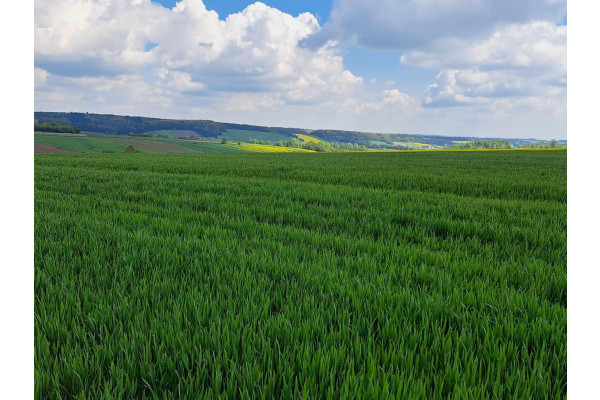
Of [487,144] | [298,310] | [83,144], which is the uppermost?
[487,144]

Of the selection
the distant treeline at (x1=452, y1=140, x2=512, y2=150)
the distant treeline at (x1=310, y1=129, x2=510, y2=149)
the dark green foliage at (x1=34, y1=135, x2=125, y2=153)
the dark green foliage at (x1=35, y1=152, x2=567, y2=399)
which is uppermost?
the distant treeline at (x1=310, y1=129, x2=510, y2=149)

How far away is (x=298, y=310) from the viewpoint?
2.75m

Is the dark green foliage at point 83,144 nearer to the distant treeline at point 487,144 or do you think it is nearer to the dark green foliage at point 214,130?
the dark green foliage at point 214,130

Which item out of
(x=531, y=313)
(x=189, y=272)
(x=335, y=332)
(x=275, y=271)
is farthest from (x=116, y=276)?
(x=531, y=313)

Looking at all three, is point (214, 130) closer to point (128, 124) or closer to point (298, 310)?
point (128, 124)

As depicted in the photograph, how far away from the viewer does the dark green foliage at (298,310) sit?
6.59ft

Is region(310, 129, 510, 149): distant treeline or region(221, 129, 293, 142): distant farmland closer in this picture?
region(310, 129, 510, 149): distant treeline

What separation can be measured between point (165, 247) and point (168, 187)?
6356mm

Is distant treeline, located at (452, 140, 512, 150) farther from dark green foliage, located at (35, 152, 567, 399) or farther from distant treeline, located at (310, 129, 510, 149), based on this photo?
dark green foliage, located at (35, 152, 567, 399)

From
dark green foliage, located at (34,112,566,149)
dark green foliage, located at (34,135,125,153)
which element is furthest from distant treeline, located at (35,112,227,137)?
dark green foliage, located at (34,135,125,153)

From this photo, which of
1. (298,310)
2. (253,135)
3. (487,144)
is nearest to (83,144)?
(253,135)

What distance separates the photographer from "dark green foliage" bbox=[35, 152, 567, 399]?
2.01 m

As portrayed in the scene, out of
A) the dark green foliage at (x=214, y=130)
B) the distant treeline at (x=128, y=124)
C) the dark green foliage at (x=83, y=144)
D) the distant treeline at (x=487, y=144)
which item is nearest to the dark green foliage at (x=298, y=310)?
the dark green foliage at (x=83, y=144)

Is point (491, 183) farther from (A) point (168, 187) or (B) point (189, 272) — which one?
(B) point (189, 272)
